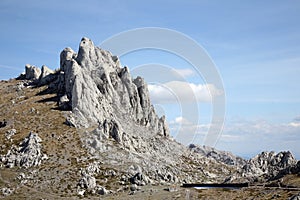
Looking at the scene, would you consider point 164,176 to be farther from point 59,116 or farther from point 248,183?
point 59,116

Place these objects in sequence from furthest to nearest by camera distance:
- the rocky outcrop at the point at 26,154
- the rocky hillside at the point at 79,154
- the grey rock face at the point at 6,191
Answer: the rocky outcrop at the point at 26,154 → the rocky hillside at the point at 79,154 → the grey rock face at the point at 6,191

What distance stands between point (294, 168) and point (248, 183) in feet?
58.4

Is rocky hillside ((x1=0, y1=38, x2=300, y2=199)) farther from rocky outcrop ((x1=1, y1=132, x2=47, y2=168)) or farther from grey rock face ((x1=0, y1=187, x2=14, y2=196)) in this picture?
grey rock face ((x1=0, y1=187, x2=14, y2=196))

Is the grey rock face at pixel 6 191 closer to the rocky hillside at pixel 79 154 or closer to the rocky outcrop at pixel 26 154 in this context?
the rocky hillside at pixel 79 154

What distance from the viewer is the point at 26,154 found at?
15438cm

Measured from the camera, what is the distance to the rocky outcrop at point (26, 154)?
15100 cm

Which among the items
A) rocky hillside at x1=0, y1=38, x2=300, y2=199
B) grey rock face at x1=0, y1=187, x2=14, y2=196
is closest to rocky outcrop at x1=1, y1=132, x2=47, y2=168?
rocky hillside at x1=0, y1=38, x2=300, y2=199

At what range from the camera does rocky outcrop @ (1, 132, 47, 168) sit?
151 meters

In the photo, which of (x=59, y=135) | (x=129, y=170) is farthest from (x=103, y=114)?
(x=129, y=170)

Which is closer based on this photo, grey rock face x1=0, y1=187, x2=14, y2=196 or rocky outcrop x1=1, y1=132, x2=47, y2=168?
grey rock face x1=0, y1=187, x2=14, y2=196

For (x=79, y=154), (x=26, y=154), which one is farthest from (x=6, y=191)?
(x=79, y=154)

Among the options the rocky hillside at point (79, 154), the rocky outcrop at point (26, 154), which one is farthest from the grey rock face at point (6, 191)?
the rocky outcrop at point (26, 154)

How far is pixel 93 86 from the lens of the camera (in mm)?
195875

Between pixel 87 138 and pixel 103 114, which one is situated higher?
pixel 103 114
